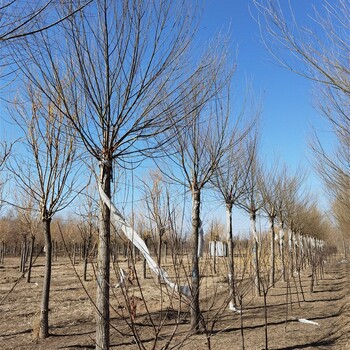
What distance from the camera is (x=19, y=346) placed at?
240 inches

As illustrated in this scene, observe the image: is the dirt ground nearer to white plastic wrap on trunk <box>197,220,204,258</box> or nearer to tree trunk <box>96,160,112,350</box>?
tree trunk <box>96,160,112,350</box>

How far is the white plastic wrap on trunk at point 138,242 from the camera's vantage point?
309 cm

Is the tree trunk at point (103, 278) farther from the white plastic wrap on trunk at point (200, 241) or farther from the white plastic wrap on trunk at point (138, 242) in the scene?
the white plastic wrap on trunk at point (200, 241)

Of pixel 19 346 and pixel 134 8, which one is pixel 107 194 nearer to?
pixel 134 8

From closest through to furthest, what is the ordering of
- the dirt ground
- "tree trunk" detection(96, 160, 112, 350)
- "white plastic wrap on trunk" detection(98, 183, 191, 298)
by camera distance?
"white plastic wrap on trunk" detection(98, 183, 191, 298), "tree trunk" detection(96, 160, 112, 350), the dirt ground

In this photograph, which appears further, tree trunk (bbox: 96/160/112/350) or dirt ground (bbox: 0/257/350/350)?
dirt ground (bbox: 0/257/350/350)

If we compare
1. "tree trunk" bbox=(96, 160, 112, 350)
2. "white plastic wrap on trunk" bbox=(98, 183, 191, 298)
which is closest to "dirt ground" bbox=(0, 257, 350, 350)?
"tree trunk" bbox=(96, 160, 112, 350)

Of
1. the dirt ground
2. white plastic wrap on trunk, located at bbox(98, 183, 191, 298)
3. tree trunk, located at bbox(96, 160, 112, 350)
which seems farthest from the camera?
the dirt ground

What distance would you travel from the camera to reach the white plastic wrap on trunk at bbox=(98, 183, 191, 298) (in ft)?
10.2

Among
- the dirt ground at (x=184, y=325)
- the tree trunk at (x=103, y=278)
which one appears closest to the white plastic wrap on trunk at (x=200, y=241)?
the dirt ground at (x=184, y=325)

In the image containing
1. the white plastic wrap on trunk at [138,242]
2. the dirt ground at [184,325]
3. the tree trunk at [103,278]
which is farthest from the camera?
the dirt ground at [184,325]

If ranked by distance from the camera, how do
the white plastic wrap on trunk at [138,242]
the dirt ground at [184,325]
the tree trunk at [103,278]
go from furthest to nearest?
the dirt ground at [184,325] → the tree trunk at [103,278] → the white plastic wrap on trunk at [138,242]

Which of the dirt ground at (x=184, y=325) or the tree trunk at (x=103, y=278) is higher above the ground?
the tree trunk at (x=103, y=278)

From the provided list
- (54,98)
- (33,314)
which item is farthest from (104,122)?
(33,314)
